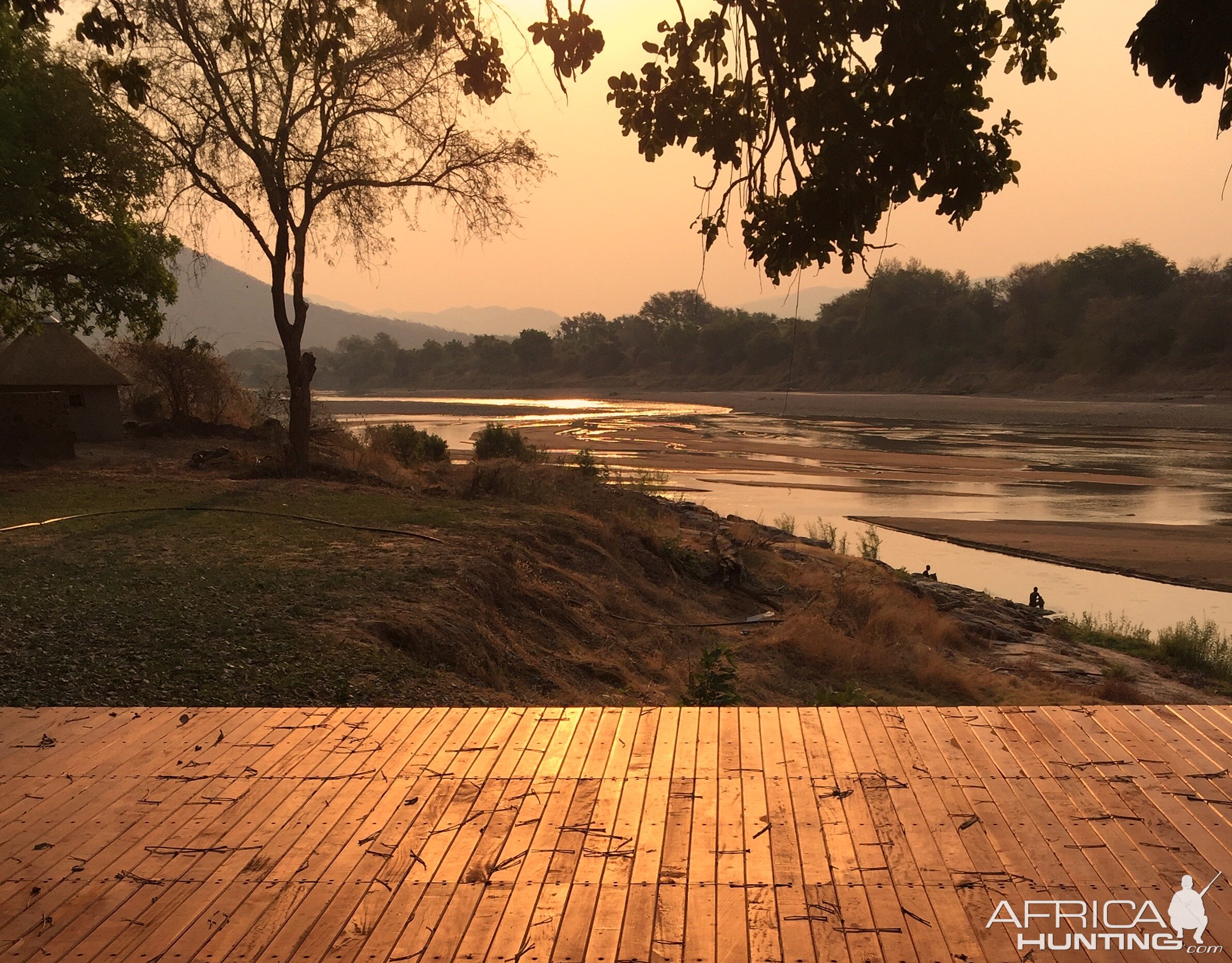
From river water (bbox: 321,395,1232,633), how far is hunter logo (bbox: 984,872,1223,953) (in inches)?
551

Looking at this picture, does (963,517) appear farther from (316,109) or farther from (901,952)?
(901,952)

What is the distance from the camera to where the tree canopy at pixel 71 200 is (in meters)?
17.5

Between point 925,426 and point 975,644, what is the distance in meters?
46.1

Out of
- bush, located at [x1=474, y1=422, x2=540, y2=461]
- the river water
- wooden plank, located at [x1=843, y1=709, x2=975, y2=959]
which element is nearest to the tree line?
the river water

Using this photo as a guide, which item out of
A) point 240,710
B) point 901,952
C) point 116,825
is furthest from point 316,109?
point 901,952

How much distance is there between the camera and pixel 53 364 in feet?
74.7

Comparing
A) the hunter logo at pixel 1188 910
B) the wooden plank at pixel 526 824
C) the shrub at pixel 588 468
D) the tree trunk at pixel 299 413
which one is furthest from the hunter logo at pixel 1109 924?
the shrub at pixel 588 468

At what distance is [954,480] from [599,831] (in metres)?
32.0

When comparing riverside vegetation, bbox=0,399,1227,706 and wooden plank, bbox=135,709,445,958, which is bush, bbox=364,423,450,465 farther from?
wooden plank, bbox=135,709,445,958

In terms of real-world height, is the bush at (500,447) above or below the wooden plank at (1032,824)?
below

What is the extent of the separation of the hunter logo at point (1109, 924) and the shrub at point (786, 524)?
1873 centimetres

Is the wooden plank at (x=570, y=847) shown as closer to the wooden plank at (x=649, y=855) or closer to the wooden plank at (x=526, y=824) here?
the wooden plank at (x=526, y=824)

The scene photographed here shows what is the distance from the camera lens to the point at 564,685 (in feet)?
30.8

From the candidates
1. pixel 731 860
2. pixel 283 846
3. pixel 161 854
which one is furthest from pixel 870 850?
pixel 161 854
